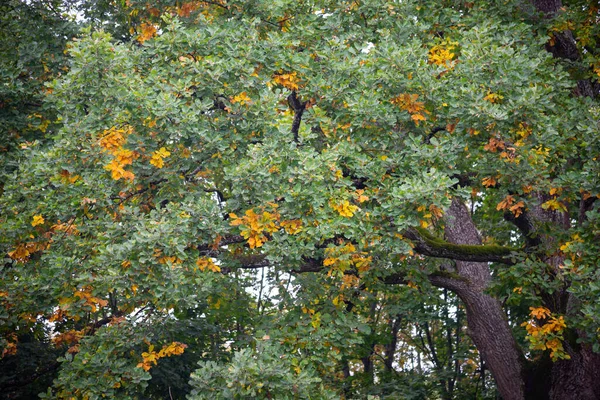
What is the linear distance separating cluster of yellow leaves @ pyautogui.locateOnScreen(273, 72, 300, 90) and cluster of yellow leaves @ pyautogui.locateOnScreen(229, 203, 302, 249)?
1922mm

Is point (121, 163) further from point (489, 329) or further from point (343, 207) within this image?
point (489, 329)

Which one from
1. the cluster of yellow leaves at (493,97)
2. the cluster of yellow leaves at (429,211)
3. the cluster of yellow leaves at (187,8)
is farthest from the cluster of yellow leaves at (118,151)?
the cluster of yellow leaves at (493,97)

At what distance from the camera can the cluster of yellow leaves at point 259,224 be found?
779cm

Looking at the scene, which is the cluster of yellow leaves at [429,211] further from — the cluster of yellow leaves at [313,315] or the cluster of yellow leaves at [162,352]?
the cluster of yellow leaves at [162,352]

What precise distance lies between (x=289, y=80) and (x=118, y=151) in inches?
95.5

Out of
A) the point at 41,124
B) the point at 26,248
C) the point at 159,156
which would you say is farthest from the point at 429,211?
the point at 41,124

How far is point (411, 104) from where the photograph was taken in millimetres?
8758

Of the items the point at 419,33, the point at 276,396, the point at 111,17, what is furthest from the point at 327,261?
the point at 111,17

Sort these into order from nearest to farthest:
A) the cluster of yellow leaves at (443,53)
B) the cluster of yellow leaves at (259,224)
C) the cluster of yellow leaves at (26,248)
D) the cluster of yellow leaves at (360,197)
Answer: the cluster of yellow leaves at (259,224)
the cluster of yellow leaves at (360,197)
the cluster of yellow leaves at (26,248)
the cluster of yellow leaves at (443,53)

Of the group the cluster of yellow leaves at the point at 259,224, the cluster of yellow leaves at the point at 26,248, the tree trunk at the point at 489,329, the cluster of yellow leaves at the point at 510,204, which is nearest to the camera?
the cluster of yellow leaves at the point at 259,224

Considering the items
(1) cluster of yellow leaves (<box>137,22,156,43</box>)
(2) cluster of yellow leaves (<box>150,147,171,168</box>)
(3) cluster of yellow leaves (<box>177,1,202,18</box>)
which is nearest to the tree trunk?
(2) cluster of yellow leaves (<box>150,147,171,168</box>)

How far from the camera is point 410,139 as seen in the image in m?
8.92

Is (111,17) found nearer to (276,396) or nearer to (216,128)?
(216,128)

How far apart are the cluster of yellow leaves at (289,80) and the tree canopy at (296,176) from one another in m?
0.03
